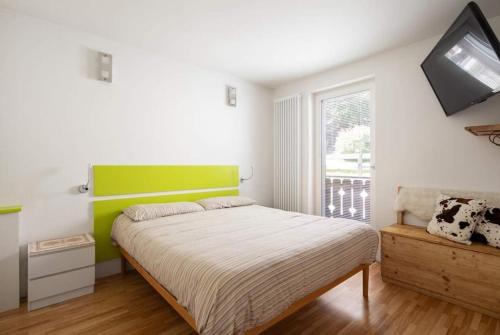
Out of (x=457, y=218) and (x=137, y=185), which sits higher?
(x=137, y=185)

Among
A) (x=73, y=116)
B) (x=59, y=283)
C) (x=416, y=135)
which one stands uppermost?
(x=73, y=116)

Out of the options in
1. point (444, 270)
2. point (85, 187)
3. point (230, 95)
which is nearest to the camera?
point (444, 270)

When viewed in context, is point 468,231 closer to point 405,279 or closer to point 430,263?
point 430,263

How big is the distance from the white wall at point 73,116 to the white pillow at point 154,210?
495mm

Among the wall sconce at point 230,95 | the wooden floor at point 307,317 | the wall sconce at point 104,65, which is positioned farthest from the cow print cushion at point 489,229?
the wall sconce at point 104,65

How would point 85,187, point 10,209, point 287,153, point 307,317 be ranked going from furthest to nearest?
point 287,153
point 85,187
point 10,209
point 307,317

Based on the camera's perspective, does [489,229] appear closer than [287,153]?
Yes

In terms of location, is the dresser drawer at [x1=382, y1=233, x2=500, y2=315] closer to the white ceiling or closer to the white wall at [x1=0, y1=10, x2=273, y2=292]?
the white ceiling

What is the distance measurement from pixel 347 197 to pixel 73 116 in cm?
349

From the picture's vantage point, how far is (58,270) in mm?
2145

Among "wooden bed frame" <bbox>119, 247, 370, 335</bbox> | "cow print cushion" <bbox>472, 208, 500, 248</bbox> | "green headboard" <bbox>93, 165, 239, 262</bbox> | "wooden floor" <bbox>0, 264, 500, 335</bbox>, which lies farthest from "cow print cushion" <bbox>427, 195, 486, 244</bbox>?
"green headboard" <bbox>93, 165, 239, 262</bbox>

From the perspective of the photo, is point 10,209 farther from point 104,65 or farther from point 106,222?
point 104,65

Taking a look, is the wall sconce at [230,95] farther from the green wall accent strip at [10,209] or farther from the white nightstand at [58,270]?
the green wall accent strip at [10,209]

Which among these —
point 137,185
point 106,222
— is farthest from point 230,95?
point 106,222
